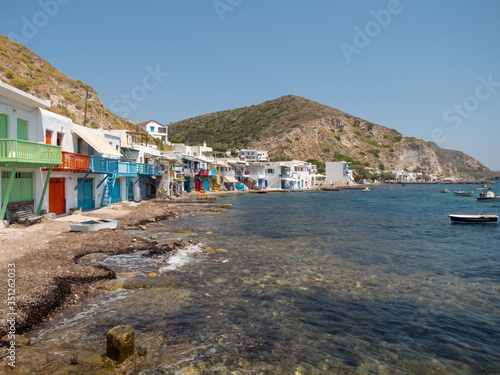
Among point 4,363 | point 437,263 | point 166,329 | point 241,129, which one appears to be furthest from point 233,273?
point 241,129

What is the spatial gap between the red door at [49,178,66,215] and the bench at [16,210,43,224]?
10.5 feet

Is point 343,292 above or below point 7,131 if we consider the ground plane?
below

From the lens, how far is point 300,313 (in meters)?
9.90

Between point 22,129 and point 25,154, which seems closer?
point 25,154

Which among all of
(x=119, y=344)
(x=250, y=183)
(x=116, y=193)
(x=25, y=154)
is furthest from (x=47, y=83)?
(x=119, y=344)

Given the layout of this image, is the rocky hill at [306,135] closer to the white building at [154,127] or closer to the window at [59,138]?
the white building at [154,127]

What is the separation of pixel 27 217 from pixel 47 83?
4842 centimetres

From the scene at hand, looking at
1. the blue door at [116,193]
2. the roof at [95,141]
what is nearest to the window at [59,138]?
the roof at [95,141]

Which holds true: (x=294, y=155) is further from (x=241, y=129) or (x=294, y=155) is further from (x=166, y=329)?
(x=166, y=329)

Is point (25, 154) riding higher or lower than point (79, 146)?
lower

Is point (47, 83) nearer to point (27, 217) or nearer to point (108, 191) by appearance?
point (108, 191)

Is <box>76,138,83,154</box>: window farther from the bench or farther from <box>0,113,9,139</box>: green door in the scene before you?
<box>0,113,9,139</box>: green door

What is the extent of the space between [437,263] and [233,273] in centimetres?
1118

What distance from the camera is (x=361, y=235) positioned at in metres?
25.2
